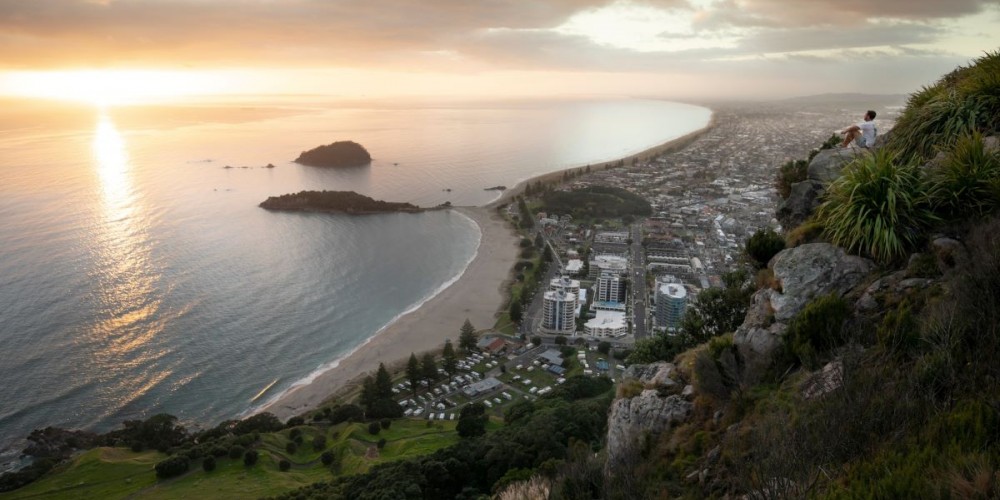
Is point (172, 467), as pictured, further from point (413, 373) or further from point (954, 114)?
point (954, 114)

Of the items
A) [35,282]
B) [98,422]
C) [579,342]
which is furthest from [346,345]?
[35,282]

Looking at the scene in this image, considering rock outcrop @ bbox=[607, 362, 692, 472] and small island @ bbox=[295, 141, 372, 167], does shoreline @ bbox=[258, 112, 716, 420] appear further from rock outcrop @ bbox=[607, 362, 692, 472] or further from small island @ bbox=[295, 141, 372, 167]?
small island @ bbox=[295, 141, 372, 167]


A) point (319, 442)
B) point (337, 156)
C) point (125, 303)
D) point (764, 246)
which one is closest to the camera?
point (764, 246)

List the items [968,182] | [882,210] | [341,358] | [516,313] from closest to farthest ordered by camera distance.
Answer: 1. [968,182]
2. [882,210]
3. [341,358]
4. [516,313]

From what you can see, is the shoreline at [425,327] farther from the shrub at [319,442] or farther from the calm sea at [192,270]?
the shrub at [319,442]

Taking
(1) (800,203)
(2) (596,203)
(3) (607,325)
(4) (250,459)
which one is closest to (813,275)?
(1) (800,203)

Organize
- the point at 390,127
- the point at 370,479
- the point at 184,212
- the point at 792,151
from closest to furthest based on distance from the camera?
the point at 370,479 < the point at 184,212 < the point at 792,151 < the point at 390,127

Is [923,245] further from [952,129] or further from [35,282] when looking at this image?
[35,282]
